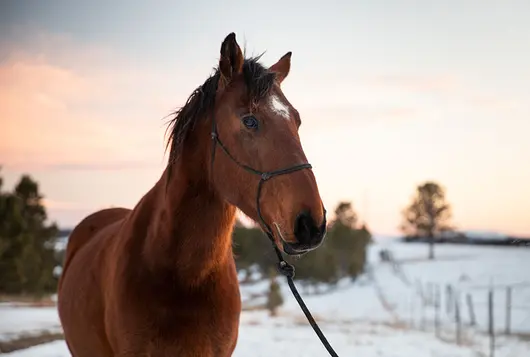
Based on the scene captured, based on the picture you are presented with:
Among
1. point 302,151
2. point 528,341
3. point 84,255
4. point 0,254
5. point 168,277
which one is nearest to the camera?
point 302,151

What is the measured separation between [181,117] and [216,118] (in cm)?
26

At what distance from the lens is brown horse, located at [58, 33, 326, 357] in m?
2.28

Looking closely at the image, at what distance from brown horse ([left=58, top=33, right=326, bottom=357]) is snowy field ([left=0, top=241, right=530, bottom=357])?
5.70 m

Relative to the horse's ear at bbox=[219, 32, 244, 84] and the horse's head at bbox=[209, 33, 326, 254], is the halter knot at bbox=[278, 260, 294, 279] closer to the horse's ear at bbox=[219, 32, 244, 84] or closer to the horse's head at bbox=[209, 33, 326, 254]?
the horse's head at bbox=[209, 33, 326, 254]

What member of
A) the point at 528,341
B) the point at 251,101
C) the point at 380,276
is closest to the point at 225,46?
the point at 251,101

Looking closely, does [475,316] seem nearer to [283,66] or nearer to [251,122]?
[283,66]

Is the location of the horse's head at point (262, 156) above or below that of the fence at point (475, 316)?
above

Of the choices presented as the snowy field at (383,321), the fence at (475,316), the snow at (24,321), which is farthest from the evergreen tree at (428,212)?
the snow at (24,321)

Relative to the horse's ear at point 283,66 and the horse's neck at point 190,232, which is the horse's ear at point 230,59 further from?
the horse's neck at point 190,232

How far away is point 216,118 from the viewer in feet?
8.25

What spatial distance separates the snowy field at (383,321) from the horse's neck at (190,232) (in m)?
5.85

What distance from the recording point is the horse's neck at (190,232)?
2.55 meters

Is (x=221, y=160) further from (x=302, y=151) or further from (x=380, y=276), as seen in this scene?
(x=380, y=276)

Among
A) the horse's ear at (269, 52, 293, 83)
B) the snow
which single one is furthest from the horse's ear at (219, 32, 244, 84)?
the snow
